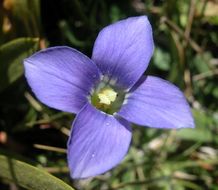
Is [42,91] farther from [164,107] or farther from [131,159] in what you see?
[131,159]

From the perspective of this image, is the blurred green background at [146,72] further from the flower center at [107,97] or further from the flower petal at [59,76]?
the flower petal at [59,76]

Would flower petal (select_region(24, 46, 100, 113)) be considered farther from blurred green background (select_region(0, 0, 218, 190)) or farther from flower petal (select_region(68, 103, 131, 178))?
blurred green background (select_region(0, 0, 218, 190))

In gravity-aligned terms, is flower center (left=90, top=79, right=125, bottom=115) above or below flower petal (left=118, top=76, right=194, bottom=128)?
below

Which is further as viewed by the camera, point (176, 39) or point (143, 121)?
point (176, 39)

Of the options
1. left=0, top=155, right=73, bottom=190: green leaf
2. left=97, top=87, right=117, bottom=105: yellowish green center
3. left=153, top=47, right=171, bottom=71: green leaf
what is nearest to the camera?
left=0, top=155, right=73, bottom=190: green leaf

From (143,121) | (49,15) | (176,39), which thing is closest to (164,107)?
(143,121)

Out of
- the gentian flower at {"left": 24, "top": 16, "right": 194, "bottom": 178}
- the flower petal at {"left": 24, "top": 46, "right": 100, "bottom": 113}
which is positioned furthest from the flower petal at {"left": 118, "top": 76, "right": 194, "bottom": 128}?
the flower petal at {"left": 24, "top": 46, "right": 100, "bottom": 113}

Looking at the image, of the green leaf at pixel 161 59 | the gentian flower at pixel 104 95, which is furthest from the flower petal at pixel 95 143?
the green leaf at pixel 161 59
